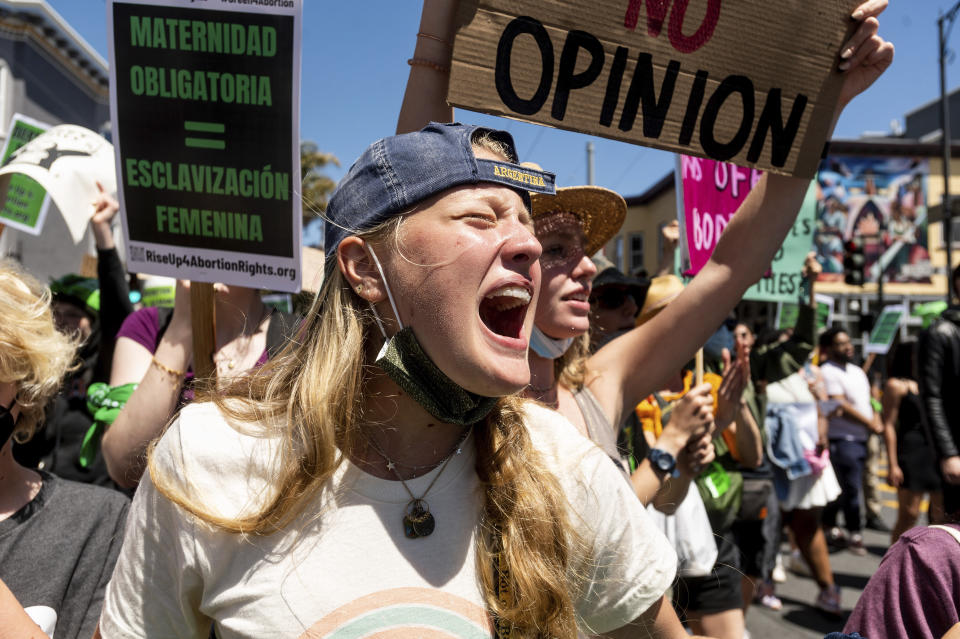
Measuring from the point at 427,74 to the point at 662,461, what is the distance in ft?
4.52

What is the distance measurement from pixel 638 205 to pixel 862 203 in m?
8.76

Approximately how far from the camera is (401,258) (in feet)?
4.75

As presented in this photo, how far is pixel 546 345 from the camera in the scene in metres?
2.34

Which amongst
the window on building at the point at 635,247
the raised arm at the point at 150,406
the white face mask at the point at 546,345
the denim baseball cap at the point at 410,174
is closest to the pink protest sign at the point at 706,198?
the white face mask at the point at 546,345

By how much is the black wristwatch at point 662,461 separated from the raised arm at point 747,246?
30 cm

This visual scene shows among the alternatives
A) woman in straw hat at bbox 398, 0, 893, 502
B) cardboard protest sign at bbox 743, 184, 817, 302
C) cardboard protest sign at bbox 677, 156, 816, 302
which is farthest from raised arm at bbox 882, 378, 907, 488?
woman in straw hat at bbox 398, 0, 893, 502

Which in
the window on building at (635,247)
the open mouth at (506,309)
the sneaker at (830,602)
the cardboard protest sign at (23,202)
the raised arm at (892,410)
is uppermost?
the window on building at (635,247)

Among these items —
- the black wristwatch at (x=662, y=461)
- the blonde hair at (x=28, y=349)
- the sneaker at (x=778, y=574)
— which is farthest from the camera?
the sneaker at (x=778, y=574)

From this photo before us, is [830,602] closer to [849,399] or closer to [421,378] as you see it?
[849,399]

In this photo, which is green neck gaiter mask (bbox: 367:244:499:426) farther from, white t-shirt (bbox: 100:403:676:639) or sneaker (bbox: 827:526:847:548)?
sneaker (bbox: 827:526:847:548)

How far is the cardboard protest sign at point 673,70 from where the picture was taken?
6.38 ft

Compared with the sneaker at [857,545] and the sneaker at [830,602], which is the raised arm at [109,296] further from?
the sneaker at [857,545]

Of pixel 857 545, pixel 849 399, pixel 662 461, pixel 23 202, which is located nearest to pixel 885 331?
pixel 849 399

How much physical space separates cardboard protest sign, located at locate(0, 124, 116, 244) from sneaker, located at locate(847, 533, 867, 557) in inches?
290
